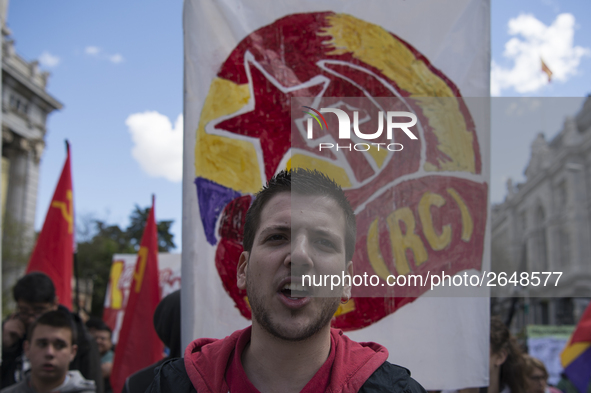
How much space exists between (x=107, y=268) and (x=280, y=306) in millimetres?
36372

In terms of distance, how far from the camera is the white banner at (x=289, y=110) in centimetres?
209

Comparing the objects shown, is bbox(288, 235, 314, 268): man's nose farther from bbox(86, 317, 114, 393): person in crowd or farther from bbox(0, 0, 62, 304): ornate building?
bbox(0, 0, 62, 304): ornate building

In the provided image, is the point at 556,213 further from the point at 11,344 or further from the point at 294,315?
the point at 11,344

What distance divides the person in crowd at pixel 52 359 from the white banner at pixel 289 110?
50.7 inches

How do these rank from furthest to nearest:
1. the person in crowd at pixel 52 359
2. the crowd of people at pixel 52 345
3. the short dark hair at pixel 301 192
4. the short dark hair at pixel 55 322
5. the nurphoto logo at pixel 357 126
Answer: the short dark hair at pixel 55 322 < the person in crowd at pixel 52 359 < the crowd of people at pixel 52 345 < the nurphoto logo at pixel 357 126 < the short dark hair at pixel 301 192

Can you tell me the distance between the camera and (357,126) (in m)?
2.02

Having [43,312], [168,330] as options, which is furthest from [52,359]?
[168,330]

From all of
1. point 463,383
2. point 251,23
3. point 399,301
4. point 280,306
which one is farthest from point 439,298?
point 251,23

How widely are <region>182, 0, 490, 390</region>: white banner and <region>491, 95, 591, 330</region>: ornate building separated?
51 cm

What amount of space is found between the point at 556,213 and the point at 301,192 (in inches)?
28.8

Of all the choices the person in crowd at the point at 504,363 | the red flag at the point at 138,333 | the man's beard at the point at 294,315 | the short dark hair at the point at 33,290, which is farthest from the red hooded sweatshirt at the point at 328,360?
the short dark hair at the point at 33,290

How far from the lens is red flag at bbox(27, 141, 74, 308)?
151 inches

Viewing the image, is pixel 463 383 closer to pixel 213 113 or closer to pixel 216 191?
pixel 216 191

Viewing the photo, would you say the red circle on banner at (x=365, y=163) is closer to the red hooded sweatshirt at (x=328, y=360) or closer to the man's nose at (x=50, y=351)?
the red hooded sweatshirt at (x=328, y=360)
